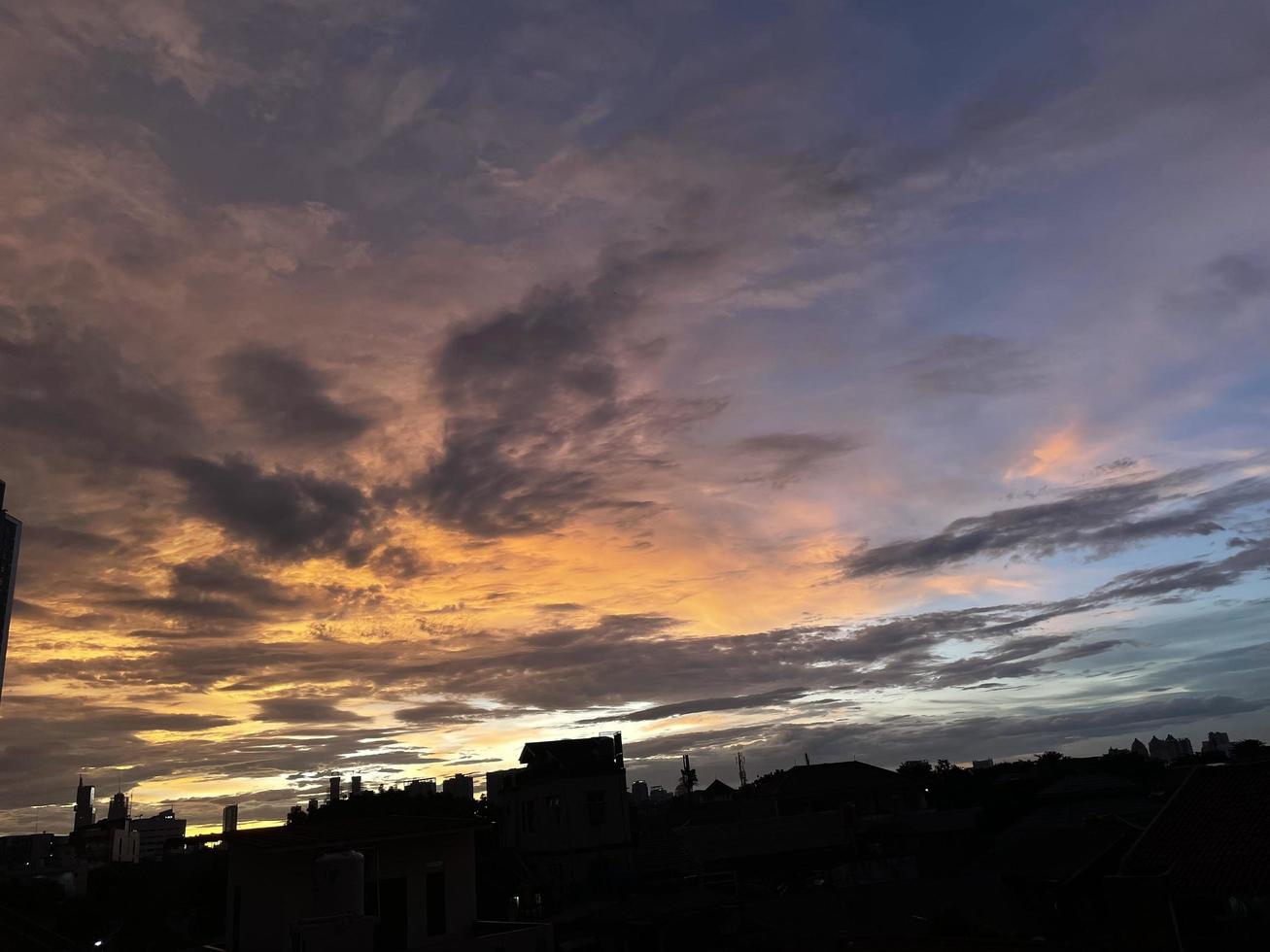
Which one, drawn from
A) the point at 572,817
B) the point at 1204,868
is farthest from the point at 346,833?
the point at 572,817

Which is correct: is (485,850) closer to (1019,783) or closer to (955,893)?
(955,893)

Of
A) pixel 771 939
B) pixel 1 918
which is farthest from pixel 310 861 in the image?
pixel 771 939

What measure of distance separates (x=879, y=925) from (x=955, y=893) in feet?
16.5

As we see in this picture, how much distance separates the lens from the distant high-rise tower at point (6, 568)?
501 feet

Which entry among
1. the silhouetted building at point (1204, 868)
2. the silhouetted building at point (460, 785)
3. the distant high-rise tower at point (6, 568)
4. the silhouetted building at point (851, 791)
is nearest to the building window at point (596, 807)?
the silhouetted building at point (851, 791)

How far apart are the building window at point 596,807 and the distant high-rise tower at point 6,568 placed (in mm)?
143756

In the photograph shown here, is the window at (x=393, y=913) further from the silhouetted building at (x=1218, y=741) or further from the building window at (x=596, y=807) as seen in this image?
the silhouetted building at (x=1218, y=741)

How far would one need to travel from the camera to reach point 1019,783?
8056cm

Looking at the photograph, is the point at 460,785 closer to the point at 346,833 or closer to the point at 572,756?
the point at 572,756

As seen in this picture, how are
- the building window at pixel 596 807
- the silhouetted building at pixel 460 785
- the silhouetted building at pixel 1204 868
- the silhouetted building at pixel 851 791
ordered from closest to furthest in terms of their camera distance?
the silhouetted building at pixel 1204 868 < the building window at pixel 596 807 < the silhouetted building at pixel 851 791 < the silhouetted building at pixel 460 785

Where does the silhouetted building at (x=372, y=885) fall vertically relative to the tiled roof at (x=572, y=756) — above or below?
below

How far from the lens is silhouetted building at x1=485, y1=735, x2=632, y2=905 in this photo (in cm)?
5297

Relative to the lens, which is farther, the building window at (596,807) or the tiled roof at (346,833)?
the building window at (596,807)

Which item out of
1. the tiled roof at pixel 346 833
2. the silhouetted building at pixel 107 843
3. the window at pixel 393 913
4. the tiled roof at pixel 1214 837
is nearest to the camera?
the tiled roof at pixel 1214 837
